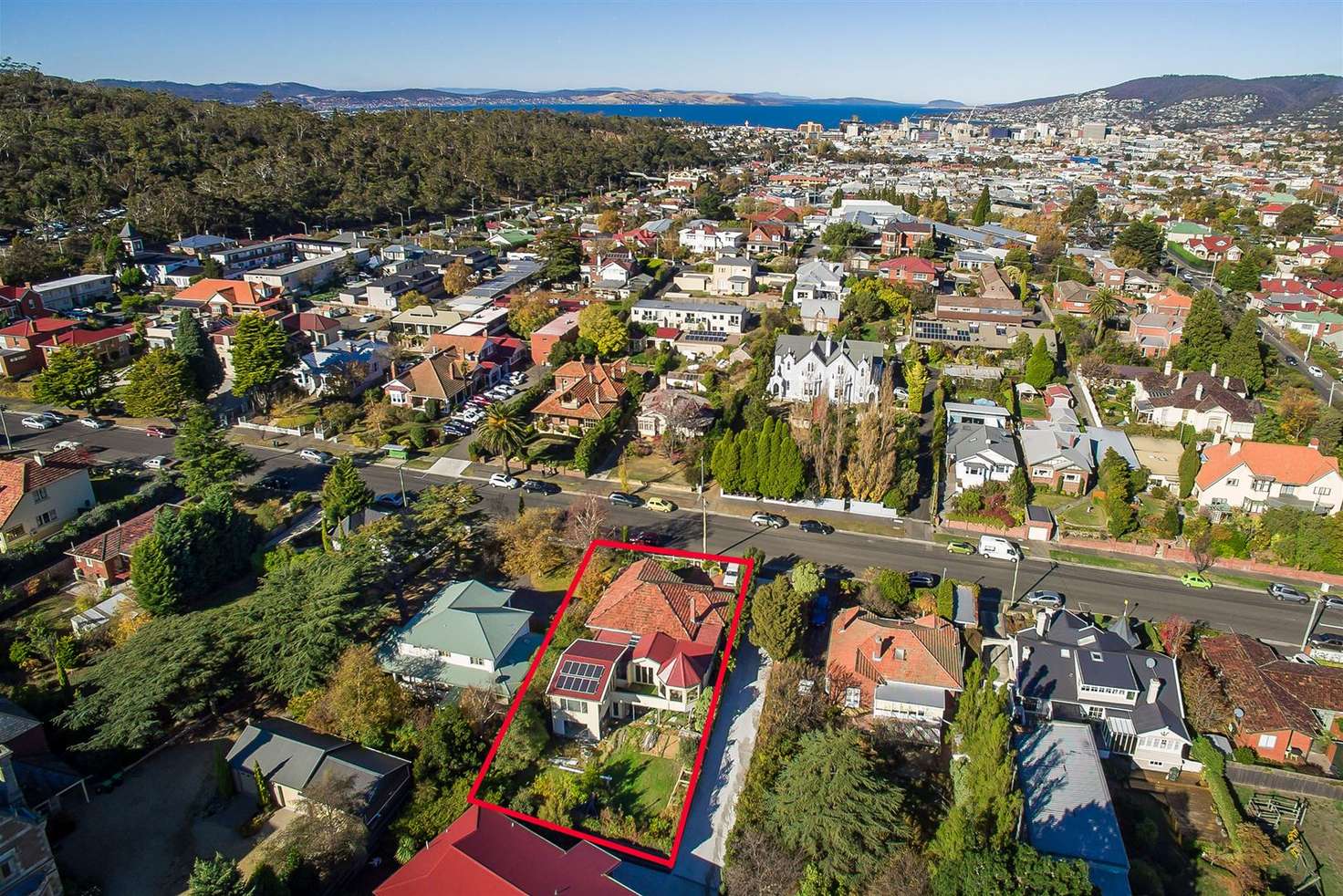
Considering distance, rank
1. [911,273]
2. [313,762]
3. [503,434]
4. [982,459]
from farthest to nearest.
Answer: [911,273]
[503,434]
[982,459]
[313,762]

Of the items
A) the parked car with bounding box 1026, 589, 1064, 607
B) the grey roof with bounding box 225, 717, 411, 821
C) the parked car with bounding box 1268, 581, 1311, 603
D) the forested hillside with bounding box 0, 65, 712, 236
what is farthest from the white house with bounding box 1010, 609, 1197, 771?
the forested hillside with bounding box 0, 65, 712, 236

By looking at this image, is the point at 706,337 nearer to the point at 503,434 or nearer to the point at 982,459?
the point at 503,434

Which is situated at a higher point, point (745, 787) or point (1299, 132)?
point (1299, 132)

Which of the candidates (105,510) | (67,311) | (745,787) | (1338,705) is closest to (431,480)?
(105,510)

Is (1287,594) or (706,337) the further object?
(706,337)

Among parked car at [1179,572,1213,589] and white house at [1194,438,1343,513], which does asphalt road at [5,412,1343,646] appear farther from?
white house at [1194,438,1343,513]

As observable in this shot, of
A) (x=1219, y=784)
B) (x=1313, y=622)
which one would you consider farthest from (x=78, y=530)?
(x=1313, y=622)

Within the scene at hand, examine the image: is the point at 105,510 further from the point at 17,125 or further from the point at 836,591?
the point at 17,125
